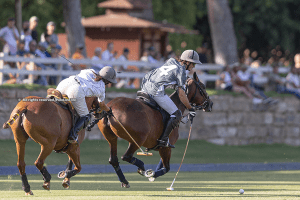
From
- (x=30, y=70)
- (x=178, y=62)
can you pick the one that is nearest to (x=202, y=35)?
(x=30, y=70)

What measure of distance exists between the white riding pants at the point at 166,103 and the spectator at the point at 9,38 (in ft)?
23.3

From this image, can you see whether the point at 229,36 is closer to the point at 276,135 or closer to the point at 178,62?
the point at 276,135

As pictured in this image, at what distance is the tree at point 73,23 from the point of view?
71.5 feet

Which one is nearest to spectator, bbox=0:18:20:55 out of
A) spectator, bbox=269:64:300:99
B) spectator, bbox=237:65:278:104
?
spectator, bbox=237:65:278:104

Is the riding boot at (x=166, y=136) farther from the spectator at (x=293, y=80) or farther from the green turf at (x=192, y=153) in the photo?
the spectator at (x=293, y=80)

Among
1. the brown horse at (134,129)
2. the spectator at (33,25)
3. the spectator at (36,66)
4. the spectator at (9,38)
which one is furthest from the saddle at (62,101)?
the spectator at (33,25)

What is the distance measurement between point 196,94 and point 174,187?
6.53 feet

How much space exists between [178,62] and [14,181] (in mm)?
3948

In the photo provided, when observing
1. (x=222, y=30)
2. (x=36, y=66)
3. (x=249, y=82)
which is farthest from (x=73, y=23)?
(x=249, y=82)

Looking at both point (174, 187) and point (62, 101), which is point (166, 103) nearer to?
point (174, 187)

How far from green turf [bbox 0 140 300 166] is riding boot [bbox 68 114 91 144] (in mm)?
4214

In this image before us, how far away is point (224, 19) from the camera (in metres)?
24.3

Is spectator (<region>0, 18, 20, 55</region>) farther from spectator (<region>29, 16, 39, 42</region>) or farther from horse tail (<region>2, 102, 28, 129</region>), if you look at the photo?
horse tail (<region>2, 102, 28, 129</region>)

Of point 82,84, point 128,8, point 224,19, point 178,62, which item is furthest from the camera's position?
point 128,8
